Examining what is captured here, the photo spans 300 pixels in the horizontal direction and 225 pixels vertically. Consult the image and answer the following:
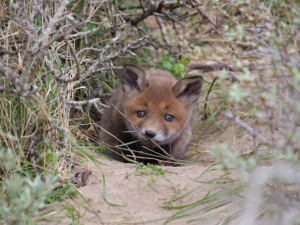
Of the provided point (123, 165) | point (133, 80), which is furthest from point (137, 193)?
point (133, 80)

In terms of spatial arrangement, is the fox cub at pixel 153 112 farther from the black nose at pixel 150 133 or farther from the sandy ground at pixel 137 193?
the sandy ground at pixel 137 193

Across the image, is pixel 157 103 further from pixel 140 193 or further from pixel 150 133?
pixel 140 193

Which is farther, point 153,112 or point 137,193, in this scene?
point 153,112

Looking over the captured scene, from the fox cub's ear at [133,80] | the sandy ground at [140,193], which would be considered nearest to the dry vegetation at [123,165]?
the sandy ground at [140,193]

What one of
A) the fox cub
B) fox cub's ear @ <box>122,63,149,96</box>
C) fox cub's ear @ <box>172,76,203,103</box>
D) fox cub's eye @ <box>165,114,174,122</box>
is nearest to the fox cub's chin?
the fox cub

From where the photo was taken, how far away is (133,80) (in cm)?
477

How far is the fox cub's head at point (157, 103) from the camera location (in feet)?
14.8

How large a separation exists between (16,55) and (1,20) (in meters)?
0.46

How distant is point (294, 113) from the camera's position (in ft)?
7.96

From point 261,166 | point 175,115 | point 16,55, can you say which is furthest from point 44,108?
point 261,166

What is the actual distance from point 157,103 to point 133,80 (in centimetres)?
49

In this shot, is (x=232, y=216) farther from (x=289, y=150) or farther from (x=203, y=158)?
(x=203, y=158)

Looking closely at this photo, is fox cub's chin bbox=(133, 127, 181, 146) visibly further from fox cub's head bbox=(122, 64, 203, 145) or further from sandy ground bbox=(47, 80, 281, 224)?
sandy ground bbox=(47, 80, 281, 224)

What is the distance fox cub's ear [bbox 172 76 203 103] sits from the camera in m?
4.59
